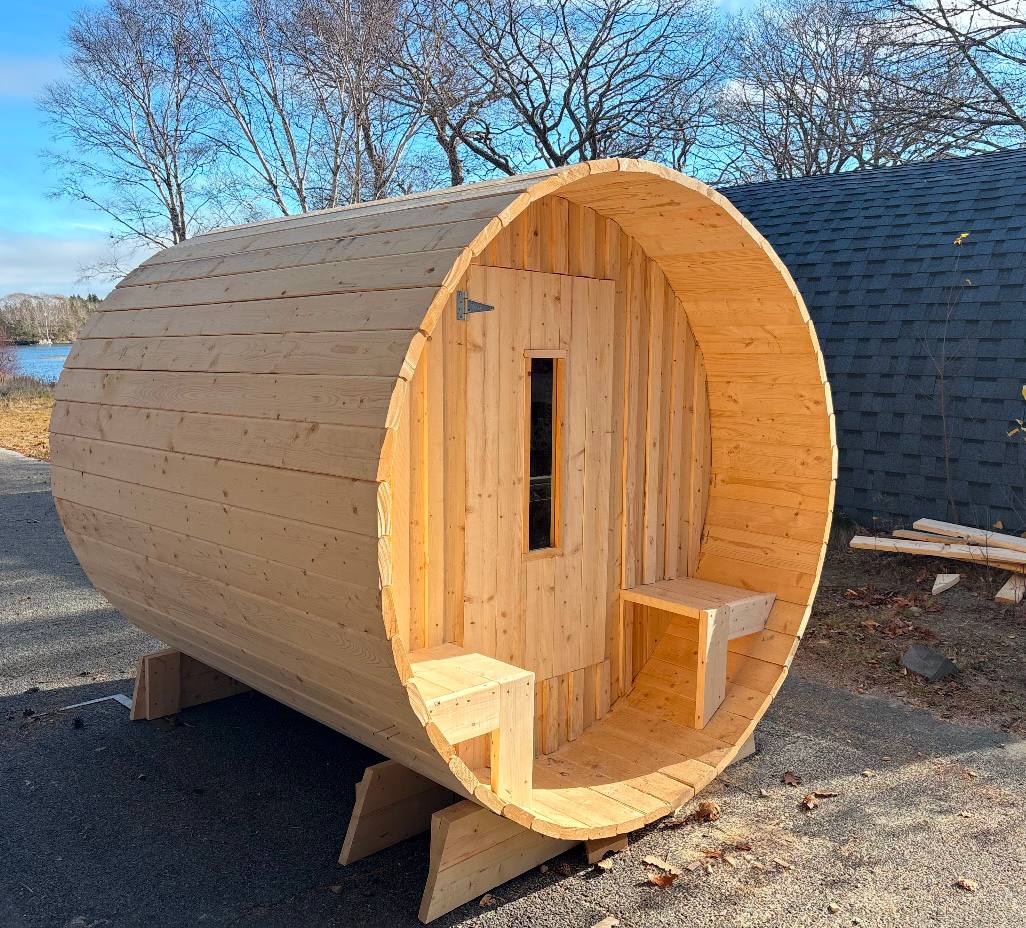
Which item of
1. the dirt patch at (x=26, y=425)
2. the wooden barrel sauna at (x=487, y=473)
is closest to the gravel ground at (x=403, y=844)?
the wooden barrel sauna at (x=487, y=473)

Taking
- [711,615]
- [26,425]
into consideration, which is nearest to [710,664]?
[711,615]

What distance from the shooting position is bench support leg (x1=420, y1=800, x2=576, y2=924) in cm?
367

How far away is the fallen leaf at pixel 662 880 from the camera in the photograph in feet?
12.9

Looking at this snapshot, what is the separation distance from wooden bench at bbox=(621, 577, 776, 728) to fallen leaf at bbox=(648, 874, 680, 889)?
106cm

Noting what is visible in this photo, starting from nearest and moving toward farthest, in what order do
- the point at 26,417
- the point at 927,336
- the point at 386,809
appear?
the point at 386,809 < the point at 927,336 < the point at 26,417

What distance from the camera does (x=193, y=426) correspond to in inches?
A: 156

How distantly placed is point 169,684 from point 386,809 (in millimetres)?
2116

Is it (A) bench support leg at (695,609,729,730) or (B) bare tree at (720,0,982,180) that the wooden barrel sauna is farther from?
(B) bare tree at (720,0,982,180)

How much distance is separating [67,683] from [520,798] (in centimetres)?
371

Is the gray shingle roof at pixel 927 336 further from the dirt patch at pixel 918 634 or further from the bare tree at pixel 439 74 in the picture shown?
the bare tree at pixel 439 74

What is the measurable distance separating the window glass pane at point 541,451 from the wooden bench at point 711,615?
2.55 ft

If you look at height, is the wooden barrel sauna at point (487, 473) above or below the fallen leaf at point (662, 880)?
above

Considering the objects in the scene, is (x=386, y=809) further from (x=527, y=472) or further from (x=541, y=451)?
(x=541, y=451)

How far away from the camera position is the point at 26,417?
2175 cm
